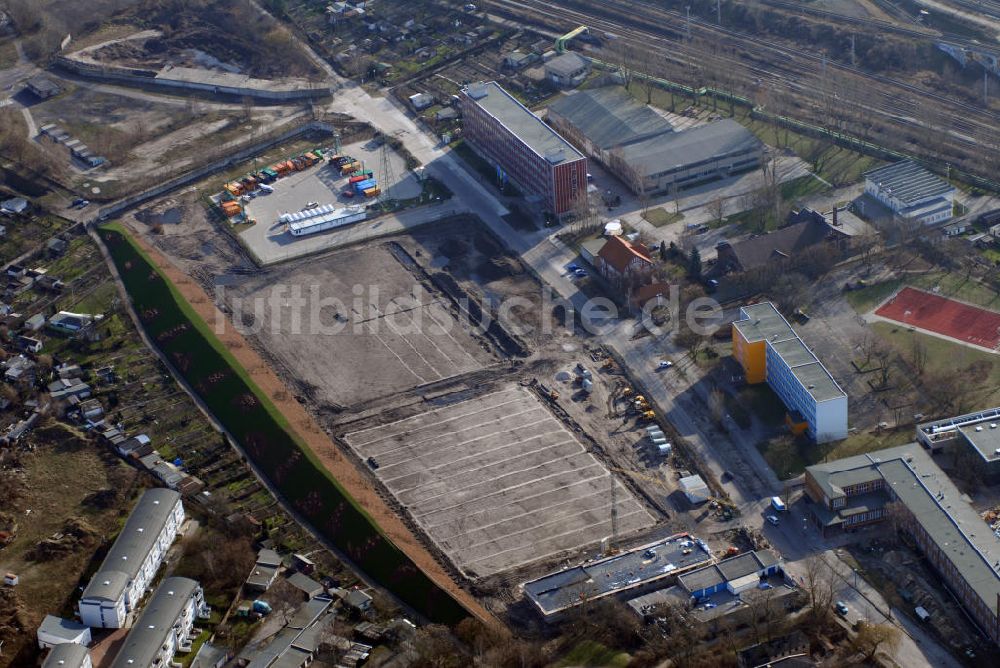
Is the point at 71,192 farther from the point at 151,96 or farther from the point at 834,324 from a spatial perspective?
the point at 834,324

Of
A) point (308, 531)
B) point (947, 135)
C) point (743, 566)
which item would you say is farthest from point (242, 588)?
point (947, 135)

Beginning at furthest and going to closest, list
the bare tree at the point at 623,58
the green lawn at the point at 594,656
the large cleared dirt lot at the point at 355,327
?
the bare tree at the point at 623,58
the large cleared dirt lot at the point at 355,327
the green lawn at the point at 594,656

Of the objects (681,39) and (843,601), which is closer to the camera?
(843,601)

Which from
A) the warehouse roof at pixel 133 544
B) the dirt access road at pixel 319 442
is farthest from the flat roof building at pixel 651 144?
the warehouse roof at pixel 133 544

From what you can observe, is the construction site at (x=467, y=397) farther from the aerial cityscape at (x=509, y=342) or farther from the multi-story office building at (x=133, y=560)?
the multi-story office building at (x=133, y=560)

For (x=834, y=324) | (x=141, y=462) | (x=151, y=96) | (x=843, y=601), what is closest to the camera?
(x=843, y=601)

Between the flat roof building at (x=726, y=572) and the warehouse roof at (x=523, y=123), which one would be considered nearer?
the flat roof building at (x=726, y=572)
